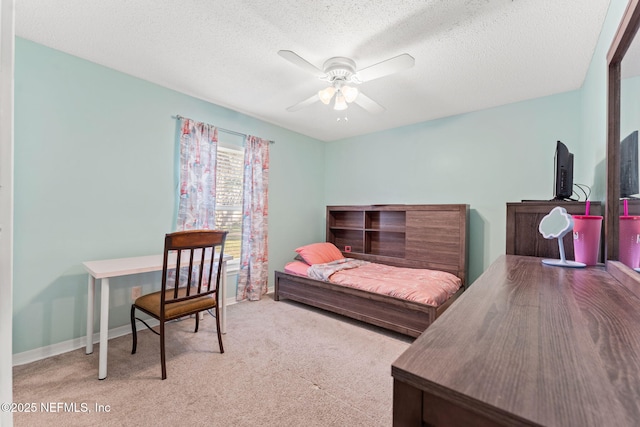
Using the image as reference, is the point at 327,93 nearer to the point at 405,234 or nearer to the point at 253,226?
the point at 253,226

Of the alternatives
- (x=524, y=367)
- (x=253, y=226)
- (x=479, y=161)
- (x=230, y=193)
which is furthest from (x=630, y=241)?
(x=230, y=193)

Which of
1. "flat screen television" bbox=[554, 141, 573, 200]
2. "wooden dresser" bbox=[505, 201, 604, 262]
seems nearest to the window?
"wooden dresser" bbox=[505, 201, 604, 262]

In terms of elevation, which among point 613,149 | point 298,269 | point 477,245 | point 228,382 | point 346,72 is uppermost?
point 346,72

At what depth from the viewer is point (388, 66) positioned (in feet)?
6.57

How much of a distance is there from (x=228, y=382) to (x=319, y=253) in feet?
6.99

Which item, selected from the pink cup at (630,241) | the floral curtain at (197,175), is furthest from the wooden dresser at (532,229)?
the floral curtain at (197,175)

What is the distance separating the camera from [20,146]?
6.83 ft

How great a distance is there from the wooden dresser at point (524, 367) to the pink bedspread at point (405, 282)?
5.85ft

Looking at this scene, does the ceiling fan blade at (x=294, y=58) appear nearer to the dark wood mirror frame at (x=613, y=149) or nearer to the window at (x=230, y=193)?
the dark wood mirror frame at (x=613, y=149)

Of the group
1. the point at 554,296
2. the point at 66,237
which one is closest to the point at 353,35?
the point at 554,296

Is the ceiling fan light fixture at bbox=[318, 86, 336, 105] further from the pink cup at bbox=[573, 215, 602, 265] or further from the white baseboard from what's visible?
the white baseboard

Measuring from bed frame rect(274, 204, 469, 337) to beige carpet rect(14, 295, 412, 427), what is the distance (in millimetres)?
259

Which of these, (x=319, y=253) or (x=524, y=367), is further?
(x=319, y=253)

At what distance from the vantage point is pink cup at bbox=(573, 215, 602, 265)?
145cm
